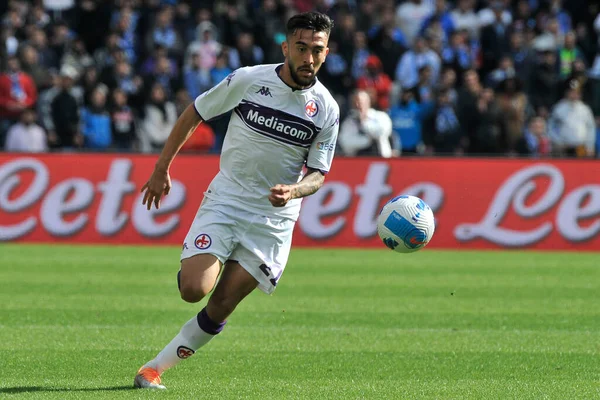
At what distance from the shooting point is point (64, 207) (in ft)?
58.0

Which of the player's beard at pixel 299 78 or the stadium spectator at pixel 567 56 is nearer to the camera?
the player's beard at pixel 299 78

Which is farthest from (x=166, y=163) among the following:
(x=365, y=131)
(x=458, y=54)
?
(x=458, y=54)

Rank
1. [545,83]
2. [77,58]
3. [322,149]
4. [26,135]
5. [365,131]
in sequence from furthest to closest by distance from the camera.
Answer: [545,83] < [77,58] < [26,135] < [365,131] < [322,149]

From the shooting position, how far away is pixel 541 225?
17781 mm

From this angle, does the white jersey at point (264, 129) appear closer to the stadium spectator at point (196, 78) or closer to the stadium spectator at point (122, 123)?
the stadium spectator at point (122, 123)

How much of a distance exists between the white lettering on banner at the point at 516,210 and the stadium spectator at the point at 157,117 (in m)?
6.12

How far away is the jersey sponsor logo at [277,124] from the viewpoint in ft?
24.2

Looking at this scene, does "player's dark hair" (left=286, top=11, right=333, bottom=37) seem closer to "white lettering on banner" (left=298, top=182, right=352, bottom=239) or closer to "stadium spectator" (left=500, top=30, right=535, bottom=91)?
"white lettering on banner" (left=298, top=182, right=352, bottom=239)

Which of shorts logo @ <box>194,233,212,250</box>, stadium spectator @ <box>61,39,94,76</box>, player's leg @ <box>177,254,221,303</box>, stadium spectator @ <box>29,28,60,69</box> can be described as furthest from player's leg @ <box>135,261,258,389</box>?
stadium spectator @ <box>29,28,60,69</box>

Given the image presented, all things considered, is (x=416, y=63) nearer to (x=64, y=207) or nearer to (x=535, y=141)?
(x=535, y=141)

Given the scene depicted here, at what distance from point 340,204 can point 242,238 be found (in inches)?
413

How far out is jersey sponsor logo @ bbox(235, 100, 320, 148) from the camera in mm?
7383

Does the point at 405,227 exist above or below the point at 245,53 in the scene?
above

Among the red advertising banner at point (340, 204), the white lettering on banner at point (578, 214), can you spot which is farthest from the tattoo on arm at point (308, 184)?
the white lettering on banner at point (578, 214)
